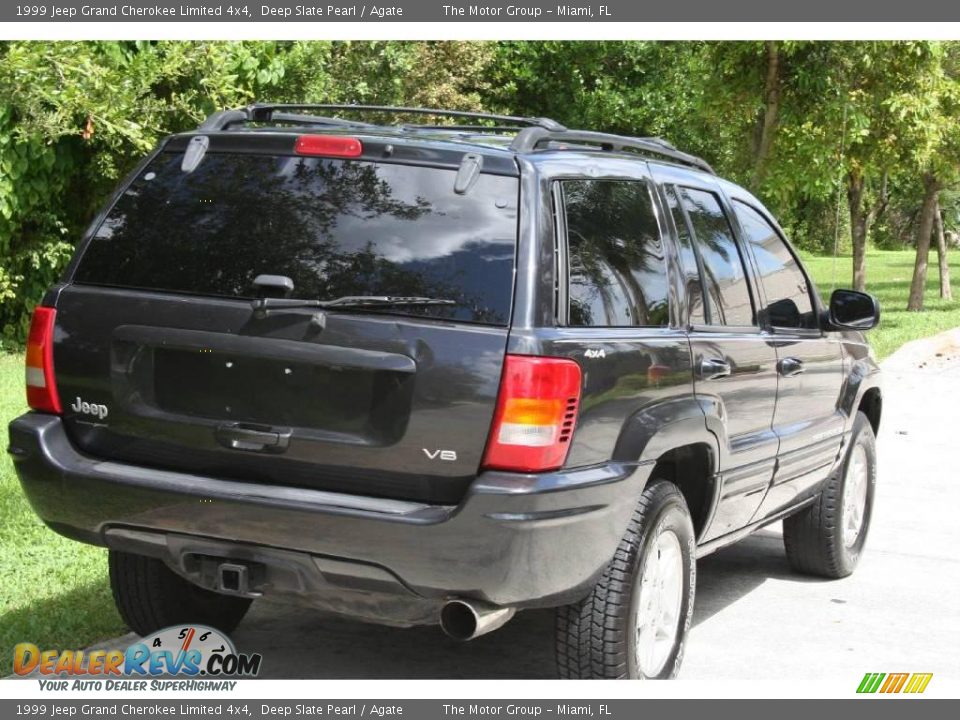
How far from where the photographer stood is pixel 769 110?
1744 centimetres

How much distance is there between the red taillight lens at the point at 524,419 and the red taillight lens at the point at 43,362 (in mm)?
1528

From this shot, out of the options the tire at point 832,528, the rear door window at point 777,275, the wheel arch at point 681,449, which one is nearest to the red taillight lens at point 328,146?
the wheel arch at point 681,449

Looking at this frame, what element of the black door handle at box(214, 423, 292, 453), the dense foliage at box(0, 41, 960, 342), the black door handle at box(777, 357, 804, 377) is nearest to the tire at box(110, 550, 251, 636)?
the black door handle at box(214, 423, 292, 453)

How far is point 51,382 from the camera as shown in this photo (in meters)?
4.55

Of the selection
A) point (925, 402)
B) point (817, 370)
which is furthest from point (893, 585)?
point (925, 402)

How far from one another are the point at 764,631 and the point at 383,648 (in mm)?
1702

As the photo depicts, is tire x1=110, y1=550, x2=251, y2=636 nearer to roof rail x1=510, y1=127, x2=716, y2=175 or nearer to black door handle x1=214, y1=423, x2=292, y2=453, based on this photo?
black door handle x1=214, y1=423, x2=292, y2=453

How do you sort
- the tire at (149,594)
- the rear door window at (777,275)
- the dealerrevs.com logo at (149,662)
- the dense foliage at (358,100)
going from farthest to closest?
1. the dense foliage at (358,100)
2. the rear door window at (777,275)
3. the tire at (149,594)
4. the dealerrevs.com logo at (149,662)

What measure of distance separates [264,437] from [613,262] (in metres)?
1.29

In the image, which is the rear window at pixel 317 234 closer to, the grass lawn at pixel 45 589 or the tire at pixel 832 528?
the grass lawn at pixel 45 589

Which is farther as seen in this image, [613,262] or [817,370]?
[817,370]

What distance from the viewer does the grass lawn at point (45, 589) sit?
5.35 meters

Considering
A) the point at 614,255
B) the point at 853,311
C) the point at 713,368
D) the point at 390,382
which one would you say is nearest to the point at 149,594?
the point at 390,382
